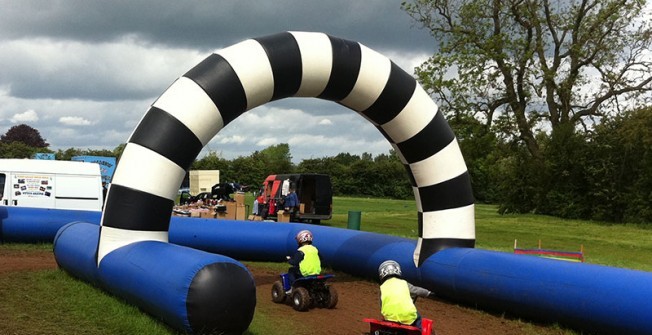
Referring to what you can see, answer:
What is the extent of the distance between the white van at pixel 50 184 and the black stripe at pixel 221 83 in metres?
9.98

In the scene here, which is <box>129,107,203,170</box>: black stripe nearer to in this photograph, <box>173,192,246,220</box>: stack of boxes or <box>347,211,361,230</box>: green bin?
<box>347,211,361,230</box>: green bin

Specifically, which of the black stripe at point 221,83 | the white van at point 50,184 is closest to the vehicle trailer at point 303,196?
the white van at point 50,184

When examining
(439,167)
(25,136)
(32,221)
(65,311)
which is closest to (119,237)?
(65,311)

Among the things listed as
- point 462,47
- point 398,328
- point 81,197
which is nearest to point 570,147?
point 462,47

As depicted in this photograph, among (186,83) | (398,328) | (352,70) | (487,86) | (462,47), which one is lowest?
(398,328)

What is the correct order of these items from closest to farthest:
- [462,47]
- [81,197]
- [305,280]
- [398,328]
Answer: [398,328] < [305,280] < [81,197] < [462,47]

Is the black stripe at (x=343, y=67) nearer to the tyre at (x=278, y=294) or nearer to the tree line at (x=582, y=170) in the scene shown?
the tyre at (x=278, y=294)

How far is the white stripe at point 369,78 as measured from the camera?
30.2 ft

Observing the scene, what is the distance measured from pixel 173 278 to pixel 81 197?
11.7m

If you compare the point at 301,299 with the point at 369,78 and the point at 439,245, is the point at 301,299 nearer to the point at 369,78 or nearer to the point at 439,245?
the point at 439,245

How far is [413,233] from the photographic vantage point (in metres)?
22.5

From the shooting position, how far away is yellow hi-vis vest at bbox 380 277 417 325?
19.2 ft

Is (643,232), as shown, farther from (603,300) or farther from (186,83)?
(186,83)

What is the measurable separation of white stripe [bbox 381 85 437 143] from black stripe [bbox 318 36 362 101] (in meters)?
0.96
